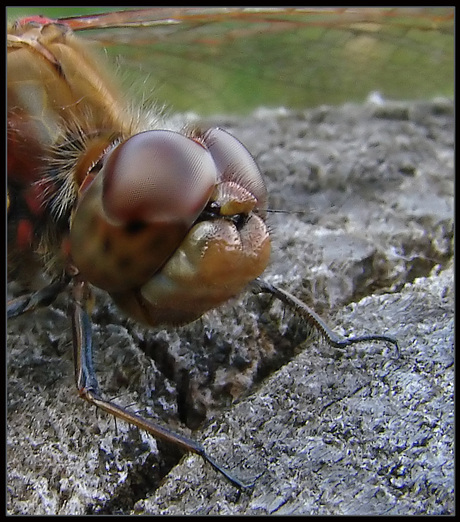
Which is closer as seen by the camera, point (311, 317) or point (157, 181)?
point (157, 181)

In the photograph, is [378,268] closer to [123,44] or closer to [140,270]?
[140,270]

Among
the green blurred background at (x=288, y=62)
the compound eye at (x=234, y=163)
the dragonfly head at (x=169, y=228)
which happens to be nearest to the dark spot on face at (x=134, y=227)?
the dragonfly head at (x=169, y=228)

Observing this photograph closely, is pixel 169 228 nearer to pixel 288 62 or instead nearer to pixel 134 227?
pixel 134 227

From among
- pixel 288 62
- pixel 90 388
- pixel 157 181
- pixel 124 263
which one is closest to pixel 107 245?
pixel 124 263

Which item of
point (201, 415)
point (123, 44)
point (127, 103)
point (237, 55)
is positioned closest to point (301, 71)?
point (237, 55)

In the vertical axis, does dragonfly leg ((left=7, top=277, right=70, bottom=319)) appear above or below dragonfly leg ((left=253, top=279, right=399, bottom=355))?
above

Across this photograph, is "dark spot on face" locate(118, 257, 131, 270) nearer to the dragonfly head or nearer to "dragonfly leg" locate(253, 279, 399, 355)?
the dragonfly head

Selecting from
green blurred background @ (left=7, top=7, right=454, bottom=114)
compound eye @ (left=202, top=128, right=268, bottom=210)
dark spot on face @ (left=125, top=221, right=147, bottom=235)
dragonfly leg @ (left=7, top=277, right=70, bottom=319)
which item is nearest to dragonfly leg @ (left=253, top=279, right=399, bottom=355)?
compound eye @ (left=202, top=128, right=268, bottom=210)
